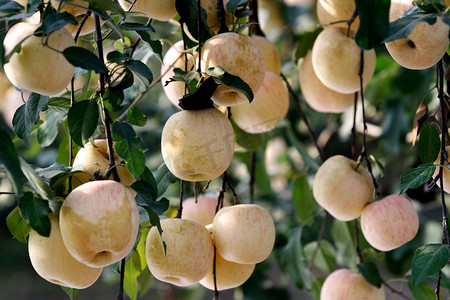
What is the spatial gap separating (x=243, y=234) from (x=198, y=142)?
143 mm

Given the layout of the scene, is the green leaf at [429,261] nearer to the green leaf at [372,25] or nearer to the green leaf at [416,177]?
the green leaf at [416,177]

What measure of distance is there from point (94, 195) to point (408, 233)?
0.40 meters

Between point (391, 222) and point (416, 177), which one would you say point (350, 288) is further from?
point (416, 177)

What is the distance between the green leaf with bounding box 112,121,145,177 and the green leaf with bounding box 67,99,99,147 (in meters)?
0.03

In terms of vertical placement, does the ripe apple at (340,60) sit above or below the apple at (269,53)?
above

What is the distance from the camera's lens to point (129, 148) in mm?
487

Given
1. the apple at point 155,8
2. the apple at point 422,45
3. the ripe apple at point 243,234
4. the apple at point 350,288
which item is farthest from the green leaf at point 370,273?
the apple at point 155,8

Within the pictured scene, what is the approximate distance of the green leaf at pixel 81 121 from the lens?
1.65 ft

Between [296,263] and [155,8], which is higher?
[155,8]

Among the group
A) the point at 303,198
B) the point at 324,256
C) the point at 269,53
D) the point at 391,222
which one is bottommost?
the point at 324,256

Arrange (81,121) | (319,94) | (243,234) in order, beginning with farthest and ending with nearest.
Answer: (319,94) < (243,234) < (81,121)

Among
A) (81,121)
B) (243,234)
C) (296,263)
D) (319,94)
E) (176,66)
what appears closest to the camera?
(81,121)

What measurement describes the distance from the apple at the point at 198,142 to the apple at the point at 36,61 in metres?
0.12

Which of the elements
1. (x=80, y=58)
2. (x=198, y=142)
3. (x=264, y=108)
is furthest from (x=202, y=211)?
(x=80, y=58)
